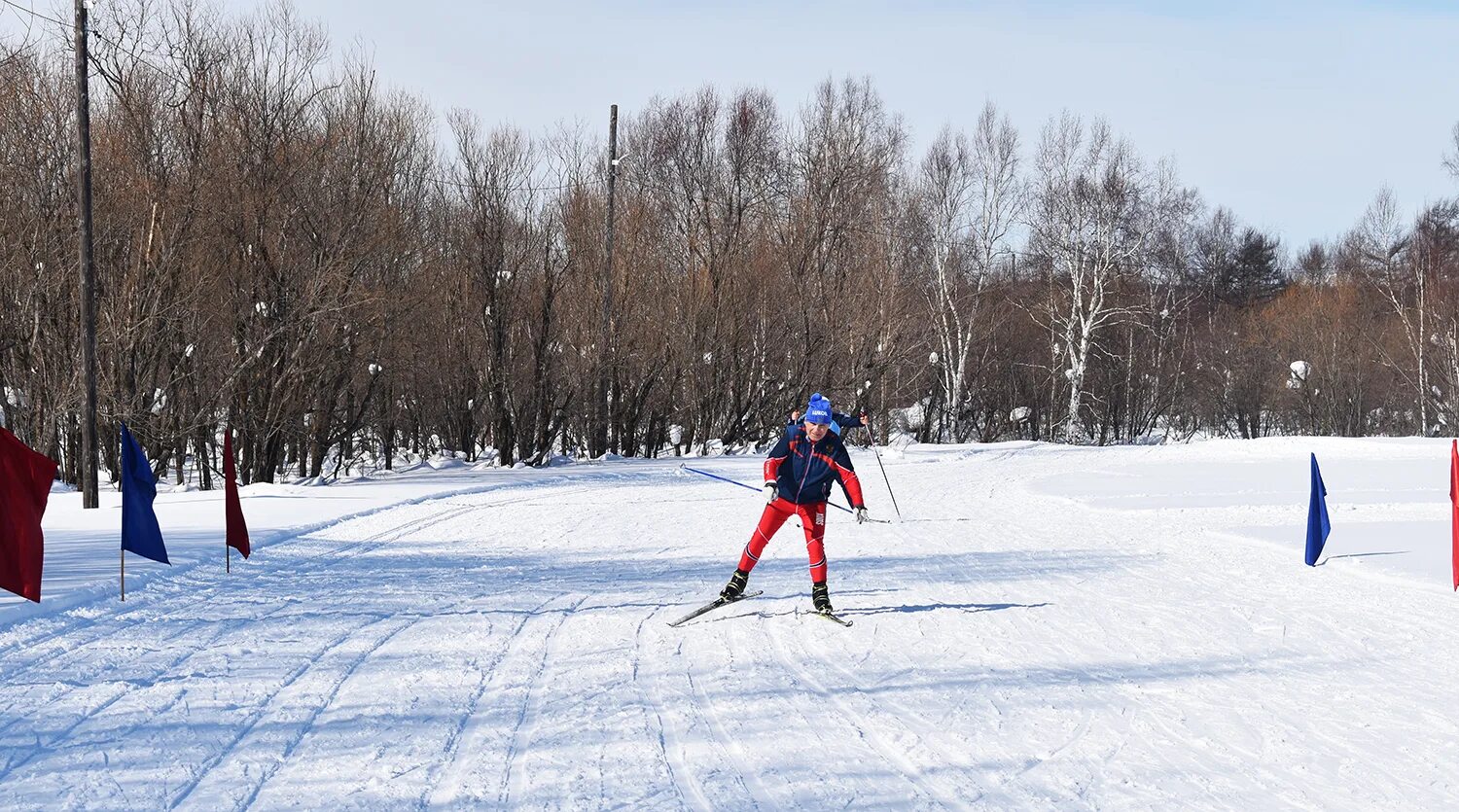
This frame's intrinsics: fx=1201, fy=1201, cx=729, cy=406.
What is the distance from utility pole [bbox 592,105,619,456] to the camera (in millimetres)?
33031

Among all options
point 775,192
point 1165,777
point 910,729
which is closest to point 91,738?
point 910,729

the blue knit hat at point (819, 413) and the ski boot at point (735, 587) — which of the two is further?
the ski boot at point (735, 587)

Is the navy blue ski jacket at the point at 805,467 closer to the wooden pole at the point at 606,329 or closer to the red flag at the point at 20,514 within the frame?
the red flag at the point at 20,514

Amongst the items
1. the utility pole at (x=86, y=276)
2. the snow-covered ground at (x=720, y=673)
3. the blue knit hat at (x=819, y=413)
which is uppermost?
the utility pole at (x=86, y=276)

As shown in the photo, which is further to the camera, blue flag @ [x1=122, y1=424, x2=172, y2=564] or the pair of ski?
blue flag @ [x1=122, y1=424, x2=172, y2=564]

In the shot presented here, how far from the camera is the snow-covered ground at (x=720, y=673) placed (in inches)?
211

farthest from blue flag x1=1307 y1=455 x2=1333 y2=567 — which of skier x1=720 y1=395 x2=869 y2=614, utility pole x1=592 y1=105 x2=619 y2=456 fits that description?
utility pole x1=592 y1=105 x2=619 y2=456

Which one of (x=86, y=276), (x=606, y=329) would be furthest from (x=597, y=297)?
(x=86, y=276)

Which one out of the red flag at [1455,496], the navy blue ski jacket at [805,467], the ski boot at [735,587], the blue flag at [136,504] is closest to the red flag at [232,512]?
the blue flag at [136,504]

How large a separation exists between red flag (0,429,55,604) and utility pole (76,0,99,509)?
8.53 meters

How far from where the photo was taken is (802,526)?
9.78 meters

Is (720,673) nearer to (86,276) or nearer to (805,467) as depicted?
(805,467)

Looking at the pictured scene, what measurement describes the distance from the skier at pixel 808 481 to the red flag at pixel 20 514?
5.17 m

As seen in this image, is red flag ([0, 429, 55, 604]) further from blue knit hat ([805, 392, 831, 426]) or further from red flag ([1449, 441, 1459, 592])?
red flag ([1449, 441, 1459, 592])
